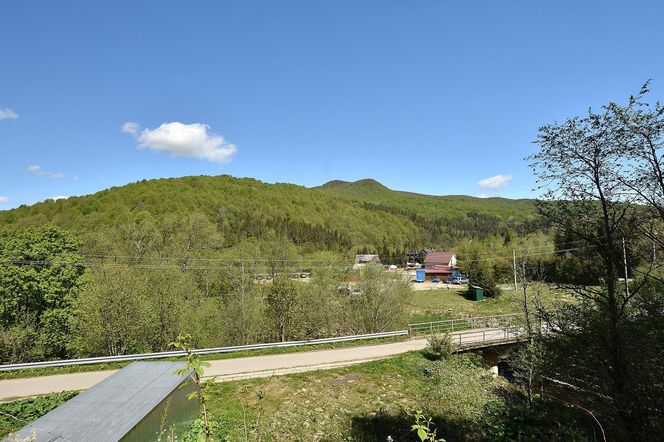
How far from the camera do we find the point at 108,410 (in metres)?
7.18

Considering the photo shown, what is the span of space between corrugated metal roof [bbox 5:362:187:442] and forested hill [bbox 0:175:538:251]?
9.22m

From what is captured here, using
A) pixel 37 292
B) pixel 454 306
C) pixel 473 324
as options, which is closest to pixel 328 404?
pixel 473 324

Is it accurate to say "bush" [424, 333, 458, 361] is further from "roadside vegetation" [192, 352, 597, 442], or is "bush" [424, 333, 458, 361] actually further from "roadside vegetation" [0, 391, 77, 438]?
"roadside vegetation" [0, 391, 77, 438]

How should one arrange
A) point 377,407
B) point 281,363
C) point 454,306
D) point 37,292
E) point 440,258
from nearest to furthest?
point 377,407 < point 281,363 < point 37,292 < point 454,306 < point 440,258

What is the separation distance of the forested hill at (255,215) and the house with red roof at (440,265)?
68.4ft

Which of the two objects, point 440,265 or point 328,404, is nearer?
point 328,404

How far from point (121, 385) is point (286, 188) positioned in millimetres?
132919

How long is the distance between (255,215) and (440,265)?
50021mm

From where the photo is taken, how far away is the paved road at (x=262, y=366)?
42.4ft

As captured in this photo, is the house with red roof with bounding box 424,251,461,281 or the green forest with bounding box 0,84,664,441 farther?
the house with red roof with bounding box 424,251,461,281

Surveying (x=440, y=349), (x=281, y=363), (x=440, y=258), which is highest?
(x=440, y=258)

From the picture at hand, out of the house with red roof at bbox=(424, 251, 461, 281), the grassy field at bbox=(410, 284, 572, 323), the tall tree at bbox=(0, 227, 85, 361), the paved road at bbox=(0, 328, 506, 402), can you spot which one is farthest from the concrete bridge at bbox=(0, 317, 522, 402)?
the house with red roof at bbox=(424, 251, 461, 281)

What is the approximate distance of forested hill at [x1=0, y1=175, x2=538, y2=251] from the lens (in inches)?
2170

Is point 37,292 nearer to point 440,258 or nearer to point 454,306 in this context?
point 454,306
